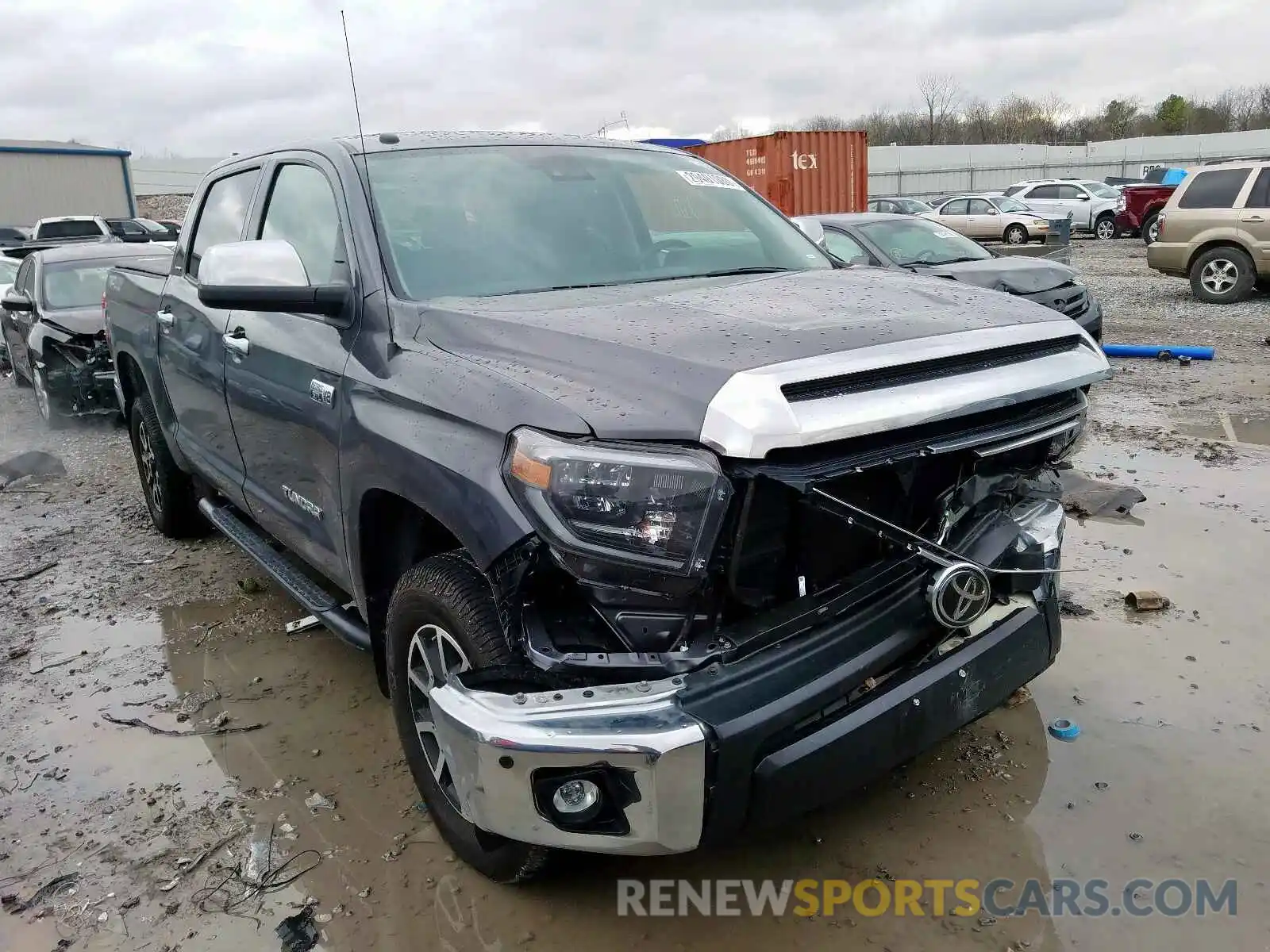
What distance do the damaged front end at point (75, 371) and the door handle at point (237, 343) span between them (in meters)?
5.71

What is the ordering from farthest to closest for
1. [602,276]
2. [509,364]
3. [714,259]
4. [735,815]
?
[714,259] < [602,276] < [509,364] < [735,815]

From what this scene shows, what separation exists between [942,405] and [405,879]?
1.86 meters

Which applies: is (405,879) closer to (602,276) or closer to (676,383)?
(676,383)

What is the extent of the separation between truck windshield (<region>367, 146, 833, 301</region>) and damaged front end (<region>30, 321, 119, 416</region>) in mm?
6496

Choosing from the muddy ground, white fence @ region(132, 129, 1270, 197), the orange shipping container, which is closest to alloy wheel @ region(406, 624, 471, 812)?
the muddy ground

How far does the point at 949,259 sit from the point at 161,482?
275 inches

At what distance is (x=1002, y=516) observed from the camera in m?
2.54

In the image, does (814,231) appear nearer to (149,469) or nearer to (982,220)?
(149,469)

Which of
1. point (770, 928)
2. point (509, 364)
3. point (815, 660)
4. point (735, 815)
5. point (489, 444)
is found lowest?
point (770, 928)

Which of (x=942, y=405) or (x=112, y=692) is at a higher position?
(x=942, y=405)

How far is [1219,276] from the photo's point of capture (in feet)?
43.5

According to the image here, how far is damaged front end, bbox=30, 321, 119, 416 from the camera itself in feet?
27.9

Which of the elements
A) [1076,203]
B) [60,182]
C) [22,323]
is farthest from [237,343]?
[60,182]

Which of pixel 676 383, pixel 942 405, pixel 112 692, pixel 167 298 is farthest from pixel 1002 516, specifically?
pixel 167 298
